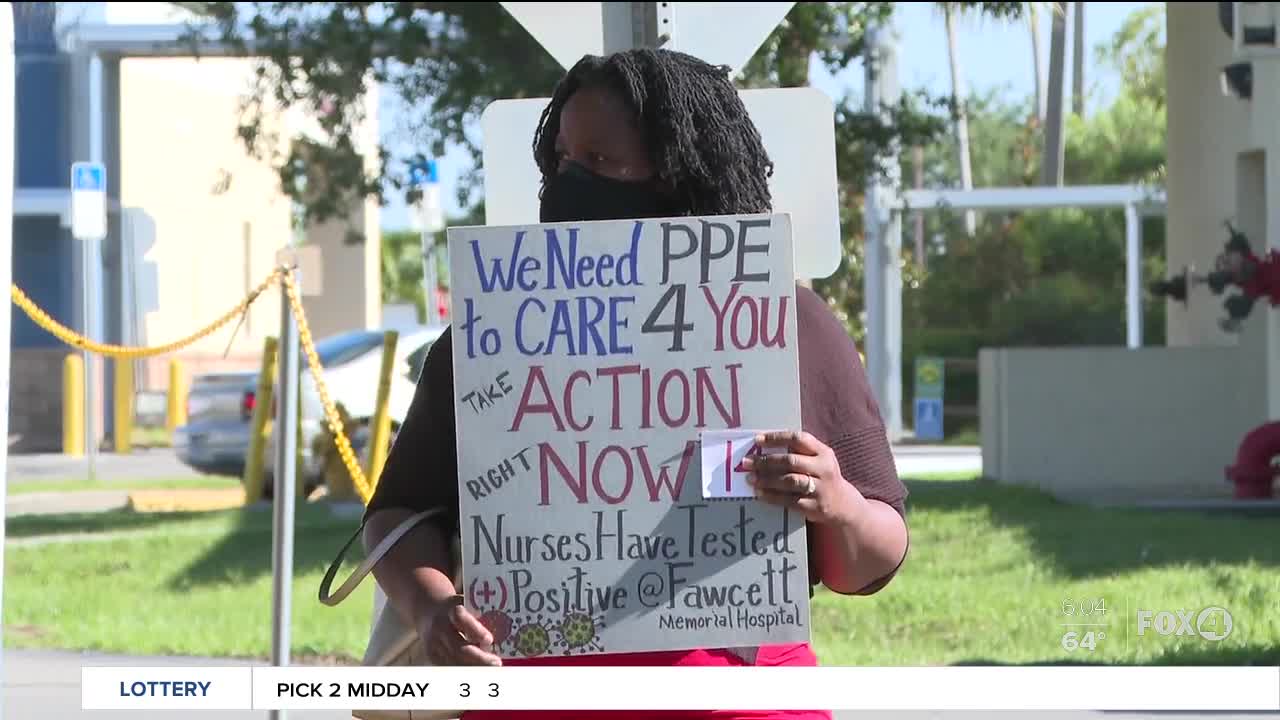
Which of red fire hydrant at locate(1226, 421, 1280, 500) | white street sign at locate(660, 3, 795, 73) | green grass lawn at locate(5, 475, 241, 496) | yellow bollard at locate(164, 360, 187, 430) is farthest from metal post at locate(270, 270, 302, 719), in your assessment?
yellow bollard at locate(164, 360, 187, 430)

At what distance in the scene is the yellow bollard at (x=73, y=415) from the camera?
24.9 metres

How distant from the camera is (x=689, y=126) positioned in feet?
8.90

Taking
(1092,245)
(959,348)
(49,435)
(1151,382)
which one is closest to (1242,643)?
(1151,382)

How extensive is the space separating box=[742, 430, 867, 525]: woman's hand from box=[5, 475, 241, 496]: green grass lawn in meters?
15.6

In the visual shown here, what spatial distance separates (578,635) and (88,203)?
831 cm

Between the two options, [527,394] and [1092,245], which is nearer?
[527,394]

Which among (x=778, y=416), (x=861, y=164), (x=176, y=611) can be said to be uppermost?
(x=861, y=164)

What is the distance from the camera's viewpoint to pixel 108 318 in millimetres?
27531

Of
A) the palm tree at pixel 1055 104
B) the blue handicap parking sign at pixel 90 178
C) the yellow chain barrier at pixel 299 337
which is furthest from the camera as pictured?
the palm tree at pixel 1055 104

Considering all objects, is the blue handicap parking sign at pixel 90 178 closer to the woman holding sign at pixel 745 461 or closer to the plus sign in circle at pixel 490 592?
the woman holding sign at pixel 745 461

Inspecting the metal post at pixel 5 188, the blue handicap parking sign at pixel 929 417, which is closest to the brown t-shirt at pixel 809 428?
the metal post at pixel 5 188

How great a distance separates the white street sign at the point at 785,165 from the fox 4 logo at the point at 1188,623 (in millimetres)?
3954

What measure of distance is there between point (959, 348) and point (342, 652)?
2584cm

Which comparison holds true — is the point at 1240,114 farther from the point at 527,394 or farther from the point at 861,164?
the point at 527,394
